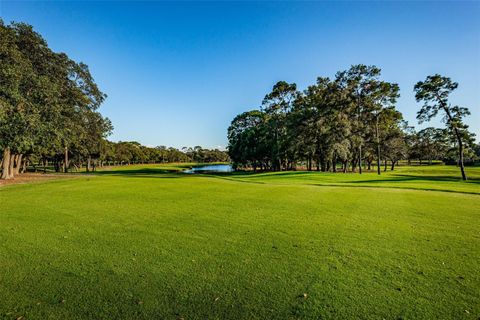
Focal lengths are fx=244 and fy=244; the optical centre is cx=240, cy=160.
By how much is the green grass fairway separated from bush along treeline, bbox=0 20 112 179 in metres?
16.9

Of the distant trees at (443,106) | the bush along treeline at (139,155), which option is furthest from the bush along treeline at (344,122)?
the bush along treeline at (139,155)

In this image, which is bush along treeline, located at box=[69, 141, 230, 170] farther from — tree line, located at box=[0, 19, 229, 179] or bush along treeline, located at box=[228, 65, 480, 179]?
bush along treeline, located at box=[228, 65, 480, 179]

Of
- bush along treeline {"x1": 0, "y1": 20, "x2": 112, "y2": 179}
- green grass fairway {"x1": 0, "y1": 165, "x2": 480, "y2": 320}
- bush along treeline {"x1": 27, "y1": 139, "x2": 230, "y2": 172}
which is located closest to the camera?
green grass fairway {"x1": 0, "y1": 165, "x2": 480, "y2": 320}

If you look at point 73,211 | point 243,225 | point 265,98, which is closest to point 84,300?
point 243,225

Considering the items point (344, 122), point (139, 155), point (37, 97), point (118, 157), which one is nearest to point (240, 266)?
point (37, 97)

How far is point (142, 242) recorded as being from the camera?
6207 millimetres

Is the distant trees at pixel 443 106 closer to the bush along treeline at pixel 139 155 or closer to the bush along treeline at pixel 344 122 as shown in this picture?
the bush along treeline at pixel 344 122

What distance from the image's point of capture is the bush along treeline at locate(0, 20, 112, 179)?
68.1ft

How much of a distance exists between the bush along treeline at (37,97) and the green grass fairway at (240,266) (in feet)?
55.6

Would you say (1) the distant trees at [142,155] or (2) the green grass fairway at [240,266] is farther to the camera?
(1) the distant trees at [142,155]

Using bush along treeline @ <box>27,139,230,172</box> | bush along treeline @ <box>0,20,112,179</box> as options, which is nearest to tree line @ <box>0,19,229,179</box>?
bush along treeline @ <box>0,20,112,179</box>

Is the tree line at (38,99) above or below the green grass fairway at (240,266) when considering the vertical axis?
above

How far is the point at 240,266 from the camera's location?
15.7ft

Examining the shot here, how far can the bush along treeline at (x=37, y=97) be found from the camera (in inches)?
818
